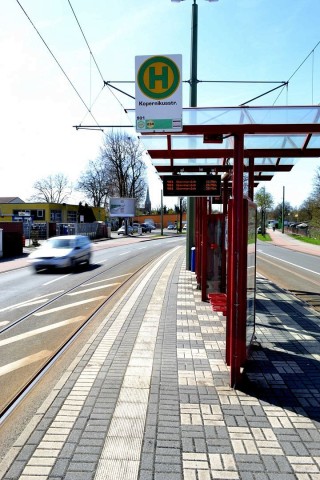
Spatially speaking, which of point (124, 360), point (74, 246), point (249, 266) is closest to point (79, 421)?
point (124, 360)

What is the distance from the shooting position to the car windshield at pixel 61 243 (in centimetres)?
1875

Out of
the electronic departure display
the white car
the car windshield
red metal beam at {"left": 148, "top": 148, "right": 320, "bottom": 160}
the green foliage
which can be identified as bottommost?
the white car

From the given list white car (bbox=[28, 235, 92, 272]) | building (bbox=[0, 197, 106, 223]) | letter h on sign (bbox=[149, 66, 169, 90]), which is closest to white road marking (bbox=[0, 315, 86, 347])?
letter h on sign (bbox=[149, 66, 169, 90])

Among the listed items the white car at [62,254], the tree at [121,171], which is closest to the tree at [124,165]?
the tree at [121,171]

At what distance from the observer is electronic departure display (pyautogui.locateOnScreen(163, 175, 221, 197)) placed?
8.19 m

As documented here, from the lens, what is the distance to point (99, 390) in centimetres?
471

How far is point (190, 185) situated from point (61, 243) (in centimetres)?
1196

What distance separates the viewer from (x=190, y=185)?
8.23 meters

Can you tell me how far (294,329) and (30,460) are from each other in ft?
17.7

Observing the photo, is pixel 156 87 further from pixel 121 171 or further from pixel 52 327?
pixel 121 171

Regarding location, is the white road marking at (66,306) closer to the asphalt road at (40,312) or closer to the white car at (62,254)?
the asphalt road at (40,312)

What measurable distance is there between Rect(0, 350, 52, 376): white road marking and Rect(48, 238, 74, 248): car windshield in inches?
493

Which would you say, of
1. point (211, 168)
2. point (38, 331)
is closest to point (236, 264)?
point (38, 331)

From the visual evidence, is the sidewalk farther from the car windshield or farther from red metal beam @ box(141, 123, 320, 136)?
red metal beam @ box(141, 123, 320, 136)
